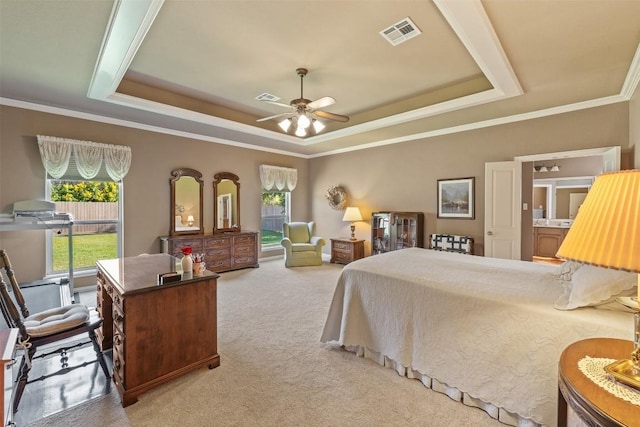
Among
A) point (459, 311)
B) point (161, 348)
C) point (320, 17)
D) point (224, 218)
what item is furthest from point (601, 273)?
point (224, 218)

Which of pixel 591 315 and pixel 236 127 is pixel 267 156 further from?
pixel 591 315

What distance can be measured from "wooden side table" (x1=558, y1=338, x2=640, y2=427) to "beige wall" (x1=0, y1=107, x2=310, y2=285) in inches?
223

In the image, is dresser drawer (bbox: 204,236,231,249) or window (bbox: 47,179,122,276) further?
dresser drawer (bbox: 204,236,231,249)

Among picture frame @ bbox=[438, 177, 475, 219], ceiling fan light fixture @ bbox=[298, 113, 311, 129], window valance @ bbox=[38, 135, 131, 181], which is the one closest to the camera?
ceiling fan light fixture @ bbox=[298, 113, 311, 129]

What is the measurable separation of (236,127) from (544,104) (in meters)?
4.80

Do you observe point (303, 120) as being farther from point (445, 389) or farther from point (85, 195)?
point (85, 195)

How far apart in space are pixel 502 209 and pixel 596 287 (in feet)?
10.3

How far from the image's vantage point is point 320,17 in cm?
241

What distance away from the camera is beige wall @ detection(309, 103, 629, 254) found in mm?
3865

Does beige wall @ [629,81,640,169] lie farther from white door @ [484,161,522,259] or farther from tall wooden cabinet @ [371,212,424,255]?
tall wooden cabinet @ [371,212,424,255]

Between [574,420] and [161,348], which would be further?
[161,348]

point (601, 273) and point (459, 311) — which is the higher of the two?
point (601, 273)

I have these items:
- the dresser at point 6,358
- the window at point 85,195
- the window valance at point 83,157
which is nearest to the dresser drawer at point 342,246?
the window at point 85,195

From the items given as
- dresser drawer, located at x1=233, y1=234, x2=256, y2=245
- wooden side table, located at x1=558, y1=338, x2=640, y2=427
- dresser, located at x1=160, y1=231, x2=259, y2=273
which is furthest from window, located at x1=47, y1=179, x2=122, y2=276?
wooden side table, located at x1=558, y1=338, x2=640, y2=427
